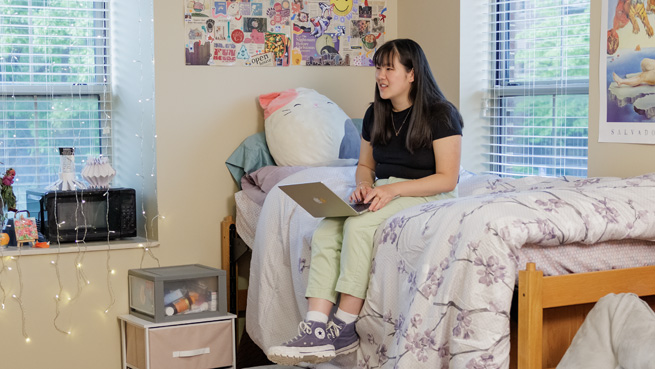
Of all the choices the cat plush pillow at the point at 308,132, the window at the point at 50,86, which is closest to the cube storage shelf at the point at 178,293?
the cat plush pillow at the point at 308,132

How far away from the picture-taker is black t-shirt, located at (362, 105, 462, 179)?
8.06ft

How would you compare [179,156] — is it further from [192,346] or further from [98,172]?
[192,346]

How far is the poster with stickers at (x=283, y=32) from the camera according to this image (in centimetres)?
324

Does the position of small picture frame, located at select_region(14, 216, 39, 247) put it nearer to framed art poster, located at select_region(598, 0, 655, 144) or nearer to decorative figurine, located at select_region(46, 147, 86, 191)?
decorative figurine, located at select_region(46, 147, 86, 191)

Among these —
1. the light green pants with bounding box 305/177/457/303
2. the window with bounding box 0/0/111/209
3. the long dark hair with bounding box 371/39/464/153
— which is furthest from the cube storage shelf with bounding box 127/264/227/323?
the long dark hair with bounding box 371/39/464/153

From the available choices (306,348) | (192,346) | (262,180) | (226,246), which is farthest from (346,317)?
(226,246)

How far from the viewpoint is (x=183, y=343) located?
2904 mm

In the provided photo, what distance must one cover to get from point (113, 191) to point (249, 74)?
0.71 m

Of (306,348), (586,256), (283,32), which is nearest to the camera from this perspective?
(586,256)

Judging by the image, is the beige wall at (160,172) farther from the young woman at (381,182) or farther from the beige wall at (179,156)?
the young woman at (381,182)

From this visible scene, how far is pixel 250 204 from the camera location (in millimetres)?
3143

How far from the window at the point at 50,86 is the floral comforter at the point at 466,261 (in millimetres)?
1671

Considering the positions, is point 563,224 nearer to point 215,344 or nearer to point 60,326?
point 215,344

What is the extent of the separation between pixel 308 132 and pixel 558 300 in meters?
1.54
